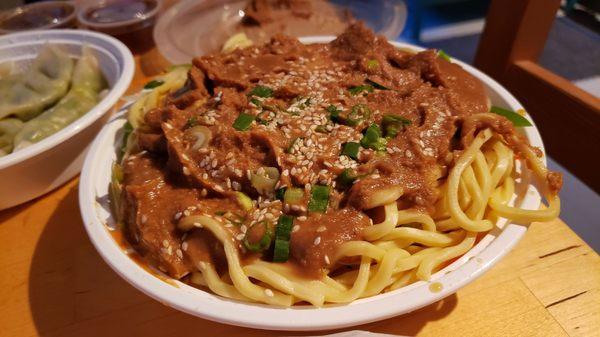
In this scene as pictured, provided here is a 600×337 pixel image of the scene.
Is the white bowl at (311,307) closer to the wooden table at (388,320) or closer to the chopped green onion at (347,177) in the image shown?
the wooden table at (388,320)

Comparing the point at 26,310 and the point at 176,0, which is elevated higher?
the point at 176,0

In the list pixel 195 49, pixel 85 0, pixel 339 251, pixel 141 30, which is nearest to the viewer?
pixel 339 251

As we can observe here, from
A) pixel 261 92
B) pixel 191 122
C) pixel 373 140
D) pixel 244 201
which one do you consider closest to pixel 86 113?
pixel 191 122

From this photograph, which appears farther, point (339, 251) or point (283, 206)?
point (283, 206)

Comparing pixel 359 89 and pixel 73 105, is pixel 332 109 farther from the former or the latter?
pixel 73 105

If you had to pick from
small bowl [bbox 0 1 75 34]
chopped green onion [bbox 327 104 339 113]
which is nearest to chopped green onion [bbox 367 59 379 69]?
chopped green onion [bbox 327 104 339 113]

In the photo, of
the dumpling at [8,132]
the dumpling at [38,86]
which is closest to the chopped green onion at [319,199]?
the dumpling at [8,132]

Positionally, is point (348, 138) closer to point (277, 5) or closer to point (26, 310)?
point (26, 310)

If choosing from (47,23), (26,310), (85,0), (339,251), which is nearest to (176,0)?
(85,0)
